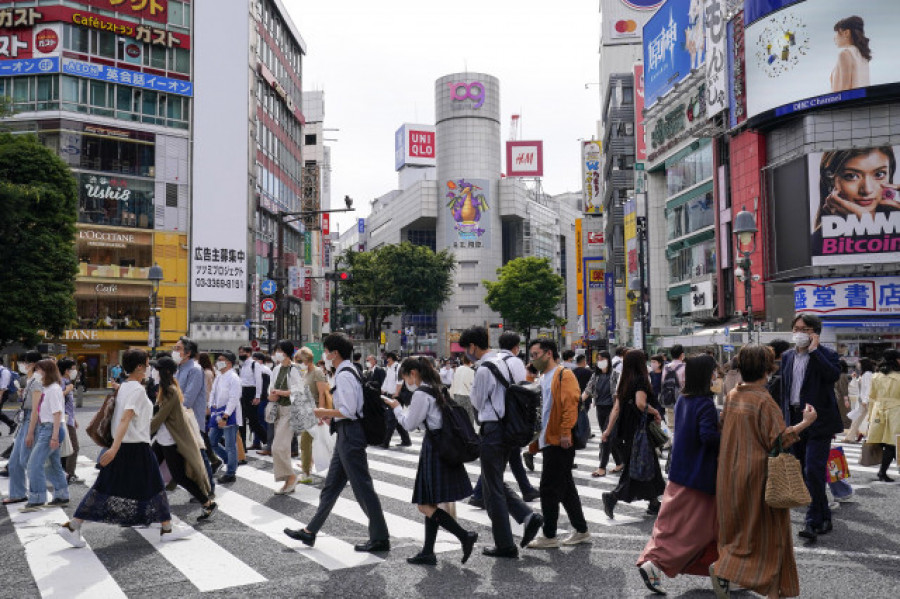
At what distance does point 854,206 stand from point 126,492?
108 ft

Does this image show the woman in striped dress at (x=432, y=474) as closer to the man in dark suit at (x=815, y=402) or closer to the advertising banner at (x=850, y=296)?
the man in dark suit at (x=815, y=402)

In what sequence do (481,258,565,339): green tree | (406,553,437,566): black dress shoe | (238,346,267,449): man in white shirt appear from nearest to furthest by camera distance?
(406,553,437,566): black dress shoe
(238,346,267,449): man in white shirt
(481,258,565,339): green tree

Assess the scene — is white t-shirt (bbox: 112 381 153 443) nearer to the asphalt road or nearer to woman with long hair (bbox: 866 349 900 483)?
the asphalt road

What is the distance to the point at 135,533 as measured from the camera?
782 centimetres

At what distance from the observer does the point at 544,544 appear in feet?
22.8

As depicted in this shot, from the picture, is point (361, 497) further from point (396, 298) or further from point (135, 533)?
point (396, 298)

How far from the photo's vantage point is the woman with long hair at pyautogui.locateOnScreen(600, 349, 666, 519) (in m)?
7.75

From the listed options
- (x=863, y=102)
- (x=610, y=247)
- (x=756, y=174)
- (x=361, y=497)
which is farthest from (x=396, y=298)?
(x=361, y=497)

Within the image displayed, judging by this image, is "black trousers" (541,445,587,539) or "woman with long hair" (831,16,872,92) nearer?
"black trousers" (541,445,587,539)

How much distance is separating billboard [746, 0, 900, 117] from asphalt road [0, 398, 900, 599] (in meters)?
29.1

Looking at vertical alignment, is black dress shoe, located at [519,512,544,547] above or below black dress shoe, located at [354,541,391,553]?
above

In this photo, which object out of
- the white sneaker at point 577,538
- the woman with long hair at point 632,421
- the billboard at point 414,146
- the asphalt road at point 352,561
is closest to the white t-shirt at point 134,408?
the asphalt road at point 352,561

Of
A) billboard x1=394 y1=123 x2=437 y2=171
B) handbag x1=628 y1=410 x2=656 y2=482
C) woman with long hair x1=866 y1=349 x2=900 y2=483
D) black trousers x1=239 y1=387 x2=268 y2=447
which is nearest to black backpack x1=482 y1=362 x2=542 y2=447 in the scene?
handbag x1=628 y1=410 x2=656 y2=482

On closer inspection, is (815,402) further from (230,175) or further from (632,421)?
(230,175)
